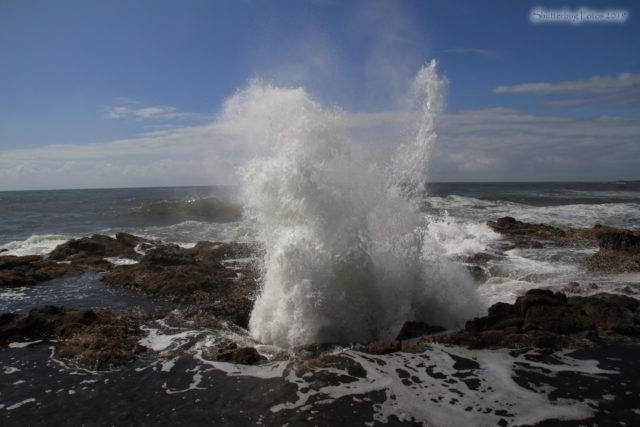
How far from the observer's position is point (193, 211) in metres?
35.8

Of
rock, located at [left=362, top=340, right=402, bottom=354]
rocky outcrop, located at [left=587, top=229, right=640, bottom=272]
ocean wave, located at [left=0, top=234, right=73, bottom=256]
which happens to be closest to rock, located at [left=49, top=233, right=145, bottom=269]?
ocean wave, located at [left=0, top=234, right=73, bottom=256]

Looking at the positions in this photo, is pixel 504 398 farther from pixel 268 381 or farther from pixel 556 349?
pixel 268 381

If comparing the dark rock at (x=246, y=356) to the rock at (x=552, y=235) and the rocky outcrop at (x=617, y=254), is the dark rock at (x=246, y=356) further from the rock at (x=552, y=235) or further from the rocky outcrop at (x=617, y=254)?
the rock at (x=552, y=235)

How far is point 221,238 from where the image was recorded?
22.3 m

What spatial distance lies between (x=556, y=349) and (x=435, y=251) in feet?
16.2

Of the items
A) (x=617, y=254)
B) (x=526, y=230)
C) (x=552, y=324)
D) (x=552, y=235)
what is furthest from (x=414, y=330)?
(x=526, y=230)

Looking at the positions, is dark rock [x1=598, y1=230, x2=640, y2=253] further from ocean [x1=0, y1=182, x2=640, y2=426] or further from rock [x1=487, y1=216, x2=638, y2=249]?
ocean [x1=0, y1=182, x2=640, y2=426]

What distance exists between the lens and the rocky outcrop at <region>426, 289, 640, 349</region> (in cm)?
698

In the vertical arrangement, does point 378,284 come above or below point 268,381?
above

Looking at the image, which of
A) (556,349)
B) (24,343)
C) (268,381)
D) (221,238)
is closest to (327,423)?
(268,381)

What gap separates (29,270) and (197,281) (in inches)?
231

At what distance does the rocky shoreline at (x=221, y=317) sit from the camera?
6.96m

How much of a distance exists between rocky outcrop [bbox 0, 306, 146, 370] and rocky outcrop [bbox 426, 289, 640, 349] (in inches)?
199

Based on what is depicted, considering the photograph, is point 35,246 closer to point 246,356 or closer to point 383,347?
point 246,356
